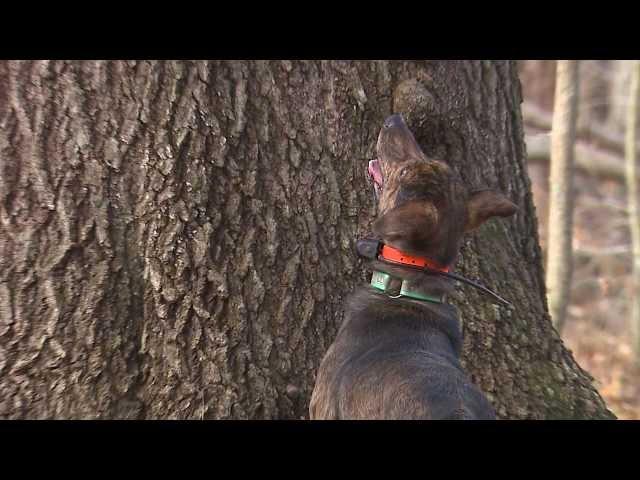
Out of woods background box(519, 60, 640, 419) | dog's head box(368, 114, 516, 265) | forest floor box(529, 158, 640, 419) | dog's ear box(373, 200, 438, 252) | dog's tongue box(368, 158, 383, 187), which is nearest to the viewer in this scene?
dog's ear box(373, 200, 438, 252)

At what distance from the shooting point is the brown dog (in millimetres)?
2971

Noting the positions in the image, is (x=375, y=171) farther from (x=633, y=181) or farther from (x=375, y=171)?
(x=633, y=181)

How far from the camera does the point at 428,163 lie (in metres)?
3.60

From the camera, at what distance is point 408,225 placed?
3.19 meters

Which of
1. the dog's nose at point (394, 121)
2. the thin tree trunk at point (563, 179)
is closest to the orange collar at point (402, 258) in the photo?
the dog's nose at point (394, 121)

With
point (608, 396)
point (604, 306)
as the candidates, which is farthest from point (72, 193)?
point (604, 306)

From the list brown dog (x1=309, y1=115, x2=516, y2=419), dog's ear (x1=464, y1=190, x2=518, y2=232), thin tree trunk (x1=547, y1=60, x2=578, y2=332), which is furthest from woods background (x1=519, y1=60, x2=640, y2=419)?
brown dog (x1=309, y1=115, x2=516, y2=419)

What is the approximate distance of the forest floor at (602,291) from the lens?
29.9ft

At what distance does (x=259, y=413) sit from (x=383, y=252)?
3.46 ft

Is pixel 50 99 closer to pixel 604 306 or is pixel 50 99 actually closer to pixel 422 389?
pixel 422 389

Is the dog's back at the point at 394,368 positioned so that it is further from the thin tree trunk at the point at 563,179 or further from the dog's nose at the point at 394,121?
the thin tree trunk at the point at 563,179

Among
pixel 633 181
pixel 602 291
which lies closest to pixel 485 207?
pixel 633 181

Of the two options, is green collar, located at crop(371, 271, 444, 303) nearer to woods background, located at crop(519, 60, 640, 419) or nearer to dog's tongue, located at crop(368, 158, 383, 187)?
dog's tongue, located at crop(368, 158, 383, 187)
